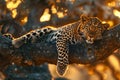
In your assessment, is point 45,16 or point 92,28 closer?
point 92,28

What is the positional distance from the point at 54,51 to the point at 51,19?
12.9 ft

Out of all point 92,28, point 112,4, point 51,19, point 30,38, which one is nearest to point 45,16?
point 51,19

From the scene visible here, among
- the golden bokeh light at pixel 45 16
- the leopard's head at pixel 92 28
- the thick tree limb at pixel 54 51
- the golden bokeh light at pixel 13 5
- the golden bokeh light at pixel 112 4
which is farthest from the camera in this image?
the golden bokeh light at pixel 45 16

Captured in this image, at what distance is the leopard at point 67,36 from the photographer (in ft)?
17.1

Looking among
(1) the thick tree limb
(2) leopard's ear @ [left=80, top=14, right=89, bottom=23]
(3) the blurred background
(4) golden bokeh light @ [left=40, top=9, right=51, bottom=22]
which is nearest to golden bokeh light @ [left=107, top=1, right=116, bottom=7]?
(3) the blurred background

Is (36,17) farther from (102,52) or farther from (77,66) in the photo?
(102,52)

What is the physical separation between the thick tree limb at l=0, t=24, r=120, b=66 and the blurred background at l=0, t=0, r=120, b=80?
119 inches

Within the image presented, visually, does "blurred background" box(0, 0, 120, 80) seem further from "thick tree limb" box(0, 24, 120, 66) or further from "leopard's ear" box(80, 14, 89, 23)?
"leopard's ear" box(80, 14, 89, 23)

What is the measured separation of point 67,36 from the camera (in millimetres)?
5555

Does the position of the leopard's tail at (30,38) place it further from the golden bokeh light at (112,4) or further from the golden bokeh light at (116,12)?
the golden bokeh light at (112,4)

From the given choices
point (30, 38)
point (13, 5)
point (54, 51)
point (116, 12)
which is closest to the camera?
point (54, 51)

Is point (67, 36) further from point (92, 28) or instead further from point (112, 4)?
point (112, 4)

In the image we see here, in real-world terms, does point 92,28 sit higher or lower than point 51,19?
higher

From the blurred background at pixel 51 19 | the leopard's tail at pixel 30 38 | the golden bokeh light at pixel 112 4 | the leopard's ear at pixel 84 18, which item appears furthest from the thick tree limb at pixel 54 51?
the golden bokeh light at pixel 112 4
